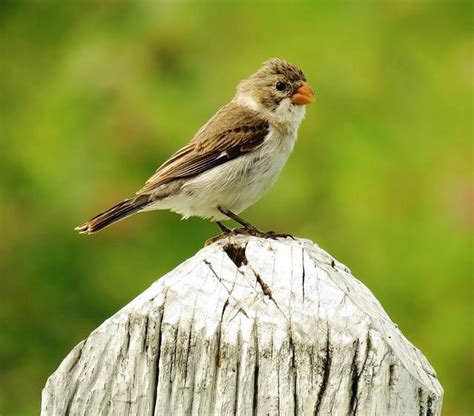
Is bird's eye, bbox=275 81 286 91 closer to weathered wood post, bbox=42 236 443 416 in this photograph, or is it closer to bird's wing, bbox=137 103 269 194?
bird's wing, bbox=137 103 269 194

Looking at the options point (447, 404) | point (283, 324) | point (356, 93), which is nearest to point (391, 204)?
point (356, 93)

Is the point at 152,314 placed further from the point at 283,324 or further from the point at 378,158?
the point at 378,158

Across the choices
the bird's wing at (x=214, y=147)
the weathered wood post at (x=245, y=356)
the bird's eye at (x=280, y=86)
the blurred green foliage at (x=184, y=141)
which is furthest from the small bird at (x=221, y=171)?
the weathered wood post at (x=245, y=356)

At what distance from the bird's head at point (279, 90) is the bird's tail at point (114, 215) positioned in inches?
44.5

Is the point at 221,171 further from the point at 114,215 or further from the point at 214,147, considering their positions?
the point at 114,215

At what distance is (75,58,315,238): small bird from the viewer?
5.75 metres

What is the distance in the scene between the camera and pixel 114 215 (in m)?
5.55

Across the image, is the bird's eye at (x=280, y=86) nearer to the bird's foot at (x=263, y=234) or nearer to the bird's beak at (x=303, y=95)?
the bird's beak at (x=303, y=95)

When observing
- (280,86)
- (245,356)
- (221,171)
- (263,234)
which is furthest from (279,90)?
(245,356)

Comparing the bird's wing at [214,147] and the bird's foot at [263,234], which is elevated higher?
the bird's wing at [214,147]

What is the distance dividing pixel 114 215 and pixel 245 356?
9.50ft

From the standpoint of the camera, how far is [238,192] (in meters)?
5.76

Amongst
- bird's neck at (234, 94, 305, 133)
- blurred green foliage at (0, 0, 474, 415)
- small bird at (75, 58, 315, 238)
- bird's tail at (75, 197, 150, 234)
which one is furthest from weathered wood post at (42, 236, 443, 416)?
blurred green foliage at (0, 0, 474, 415)

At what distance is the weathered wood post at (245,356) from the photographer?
9.04 feet
